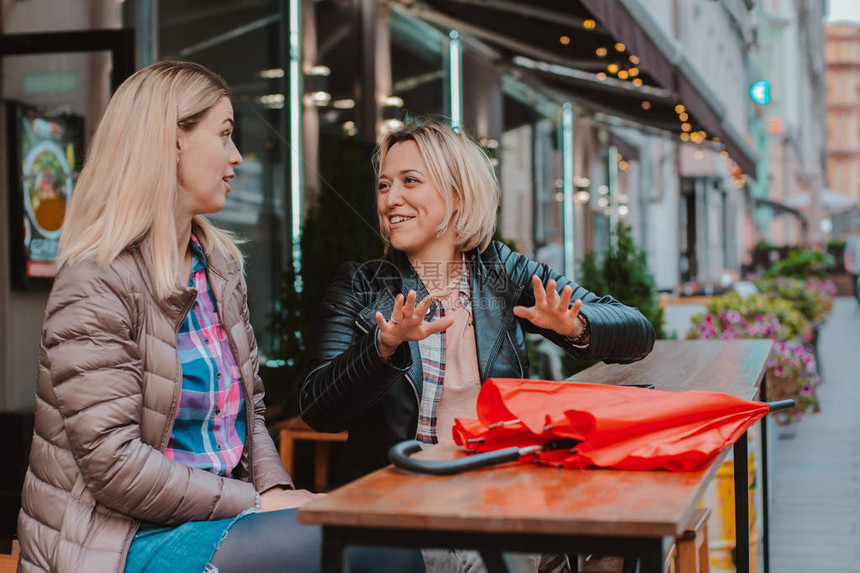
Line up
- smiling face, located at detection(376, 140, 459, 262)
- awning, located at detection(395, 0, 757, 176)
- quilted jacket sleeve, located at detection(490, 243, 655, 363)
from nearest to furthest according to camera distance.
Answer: quilted jacket sleeve, located at detection(490, 243, 655, 363)
smiling face, located at detection(376, 140, 459, 262)
awning, located at detection(395, 0, 757, 176)

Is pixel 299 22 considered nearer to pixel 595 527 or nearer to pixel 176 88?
pixel 176 88

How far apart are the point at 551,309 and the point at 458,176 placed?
62 centimetres

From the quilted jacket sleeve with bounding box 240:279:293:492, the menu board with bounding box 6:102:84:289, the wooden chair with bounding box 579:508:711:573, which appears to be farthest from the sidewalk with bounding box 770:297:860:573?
the menu board with bounding box 6:102:84:289

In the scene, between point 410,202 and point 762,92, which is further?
point 762,92

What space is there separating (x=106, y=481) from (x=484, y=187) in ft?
4.51

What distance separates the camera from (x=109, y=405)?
1.90 metres

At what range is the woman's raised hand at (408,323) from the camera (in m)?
2.09

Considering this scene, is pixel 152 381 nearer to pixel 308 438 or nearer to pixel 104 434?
pixel 104 434

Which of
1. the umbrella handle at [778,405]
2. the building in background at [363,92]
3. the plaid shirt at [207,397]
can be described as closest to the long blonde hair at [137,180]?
the plaid shirt at [207,397]

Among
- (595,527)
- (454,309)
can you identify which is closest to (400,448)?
(595,527)

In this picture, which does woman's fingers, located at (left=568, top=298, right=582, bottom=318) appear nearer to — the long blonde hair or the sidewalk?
the long blonde hair

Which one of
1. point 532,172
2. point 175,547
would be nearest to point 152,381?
point 175,547

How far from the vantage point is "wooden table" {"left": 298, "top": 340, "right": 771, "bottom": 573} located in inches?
54.1

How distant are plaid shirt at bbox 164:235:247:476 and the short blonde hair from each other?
0.72 m
